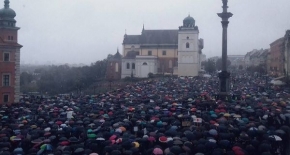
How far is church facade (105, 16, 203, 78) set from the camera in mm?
59469

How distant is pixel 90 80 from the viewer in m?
62.9

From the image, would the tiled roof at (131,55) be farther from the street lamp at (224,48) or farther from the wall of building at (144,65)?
the street lamp at (224,48)

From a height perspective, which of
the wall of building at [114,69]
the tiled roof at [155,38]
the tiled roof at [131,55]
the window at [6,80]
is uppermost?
the tiled roof at [155,38]

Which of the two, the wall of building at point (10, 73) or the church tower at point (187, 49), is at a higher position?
the church tower at point (187, 49)

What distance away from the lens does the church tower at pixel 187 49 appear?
59.2 meters

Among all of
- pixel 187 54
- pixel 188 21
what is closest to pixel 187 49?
pixel 187 54

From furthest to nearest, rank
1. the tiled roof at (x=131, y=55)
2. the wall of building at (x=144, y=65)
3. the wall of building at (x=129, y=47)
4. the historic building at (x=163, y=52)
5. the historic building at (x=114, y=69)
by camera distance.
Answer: the wall of building at (x=129, y=47)
the historic building at (x=114, y=69)
the tiled roof at (x=131, y=55)
the wall of building at (x=144, y=65)
the historic building at (x=163, y=52)

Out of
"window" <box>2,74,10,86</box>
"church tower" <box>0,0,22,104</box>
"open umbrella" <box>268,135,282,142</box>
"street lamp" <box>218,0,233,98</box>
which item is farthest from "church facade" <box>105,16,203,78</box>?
"open umbrella" <box>268,135,282,142</box>

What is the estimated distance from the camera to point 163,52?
6462 centimetres

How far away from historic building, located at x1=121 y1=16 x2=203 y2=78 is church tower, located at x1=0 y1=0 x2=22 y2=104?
30.1m

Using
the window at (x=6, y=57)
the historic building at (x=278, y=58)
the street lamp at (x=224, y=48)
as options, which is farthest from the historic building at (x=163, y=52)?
the street lamp at (x=224, y=48)

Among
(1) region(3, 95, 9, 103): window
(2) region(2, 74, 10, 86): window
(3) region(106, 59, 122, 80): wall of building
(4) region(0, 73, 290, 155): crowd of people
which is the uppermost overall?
(3) region(106, 59, 122, 80): wall of building

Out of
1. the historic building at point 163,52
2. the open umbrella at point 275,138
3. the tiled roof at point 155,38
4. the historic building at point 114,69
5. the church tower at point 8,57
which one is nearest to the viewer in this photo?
the open umbrella at point 275,138

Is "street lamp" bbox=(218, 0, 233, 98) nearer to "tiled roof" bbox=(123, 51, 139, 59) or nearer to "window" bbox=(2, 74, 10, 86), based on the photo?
"window" bbox=(2, 74, 10, 86)
